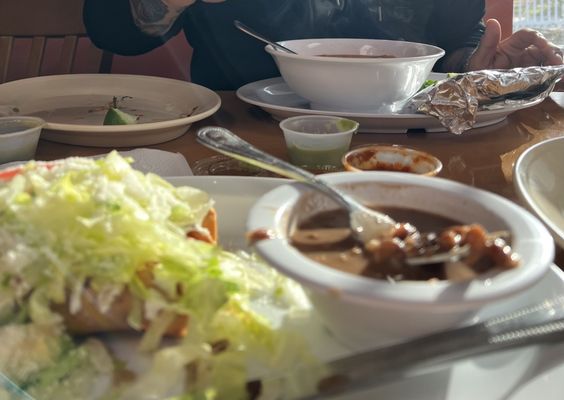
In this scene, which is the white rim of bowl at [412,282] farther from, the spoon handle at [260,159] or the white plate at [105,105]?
the white plate at [105,105]

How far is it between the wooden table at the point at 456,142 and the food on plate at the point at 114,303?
19.9 inches

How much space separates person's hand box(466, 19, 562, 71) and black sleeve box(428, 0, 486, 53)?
0.31 m

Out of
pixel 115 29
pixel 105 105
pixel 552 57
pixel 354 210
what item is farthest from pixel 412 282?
pixel 115 29

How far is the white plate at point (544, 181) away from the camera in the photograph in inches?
36.7

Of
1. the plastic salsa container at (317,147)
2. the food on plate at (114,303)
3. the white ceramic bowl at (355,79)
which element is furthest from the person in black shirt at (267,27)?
the food on plate at (114,303)

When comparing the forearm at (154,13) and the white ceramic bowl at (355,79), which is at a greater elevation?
the white ceramic bowl at (355,79)

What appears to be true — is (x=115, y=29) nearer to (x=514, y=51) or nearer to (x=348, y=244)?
(x=514, y=51)

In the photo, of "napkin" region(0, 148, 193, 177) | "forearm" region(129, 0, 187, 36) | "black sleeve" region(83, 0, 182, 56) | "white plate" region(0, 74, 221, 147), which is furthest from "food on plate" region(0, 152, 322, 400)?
"black sleeve" region(83, 0, 182, 56)

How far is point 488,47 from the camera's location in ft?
6.57

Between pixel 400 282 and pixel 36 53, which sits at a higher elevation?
pixel 400 282

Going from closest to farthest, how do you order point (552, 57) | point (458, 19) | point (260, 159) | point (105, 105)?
point (260, 159)
point (105, 105)
point (552, 57)
point (458, 19)

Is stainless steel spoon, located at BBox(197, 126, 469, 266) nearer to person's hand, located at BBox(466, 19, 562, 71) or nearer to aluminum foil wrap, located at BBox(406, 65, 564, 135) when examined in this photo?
aluminum foil wrap, located at BBox(406, 65, 564, 135)

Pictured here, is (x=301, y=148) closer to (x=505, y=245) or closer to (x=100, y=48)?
(x=505, y=245)

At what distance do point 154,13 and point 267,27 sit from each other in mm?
426
